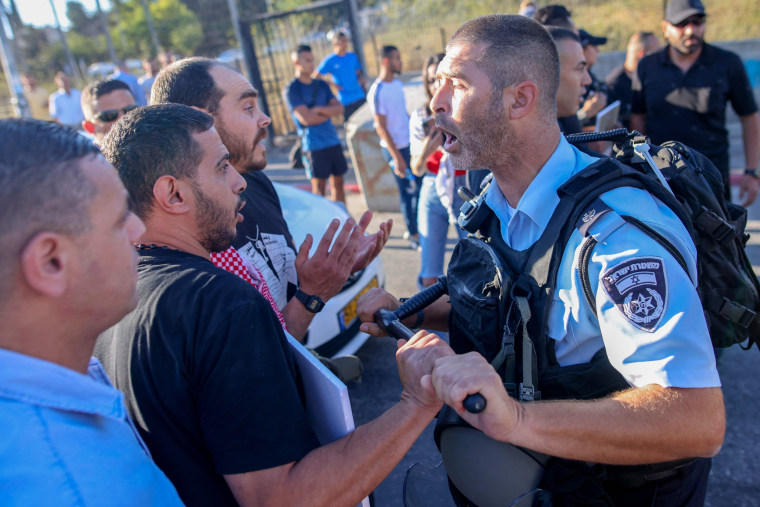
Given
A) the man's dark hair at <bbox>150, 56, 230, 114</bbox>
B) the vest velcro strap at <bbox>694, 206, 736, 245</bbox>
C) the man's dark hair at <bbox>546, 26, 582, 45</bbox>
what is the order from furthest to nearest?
the man's dark hair at <bbox>546, 26, 582, 45</bbox> → the man's dark hair at <bbox>150, 56, 230, 114</bbox> → the vest velcro strap at <bbox>694, 206, 736, 245</bbox>

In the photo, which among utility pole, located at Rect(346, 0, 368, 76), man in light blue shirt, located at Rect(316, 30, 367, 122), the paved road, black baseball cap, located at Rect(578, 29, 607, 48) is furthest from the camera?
utility pole, located at Rect(346, 0, 368, 76)

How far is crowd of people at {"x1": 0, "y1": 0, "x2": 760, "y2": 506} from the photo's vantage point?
0.92 m

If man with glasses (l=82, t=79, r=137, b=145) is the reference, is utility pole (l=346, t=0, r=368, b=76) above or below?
above

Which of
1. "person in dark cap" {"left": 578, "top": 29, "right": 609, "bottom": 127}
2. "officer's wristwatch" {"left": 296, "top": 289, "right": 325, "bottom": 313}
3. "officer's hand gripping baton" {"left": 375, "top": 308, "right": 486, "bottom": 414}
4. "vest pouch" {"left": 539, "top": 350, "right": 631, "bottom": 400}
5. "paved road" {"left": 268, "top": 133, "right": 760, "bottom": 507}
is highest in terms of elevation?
"person in dark cap" {"left": 578, "top": 29, "right": 609, "bottom": 127}

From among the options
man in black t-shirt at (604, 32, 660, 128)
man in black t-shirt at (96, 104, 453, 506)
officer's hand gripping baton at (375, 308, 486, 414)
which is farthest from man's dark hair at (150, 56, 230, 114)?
man in black t-shirt at (604, 32, 660, 128)

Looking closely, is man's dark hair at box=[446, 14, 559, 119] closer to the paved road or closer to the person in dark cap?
the paved road

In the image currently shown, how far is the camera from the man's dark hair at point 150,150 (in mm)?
1454

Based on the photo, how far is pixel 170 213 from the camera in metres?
1.46

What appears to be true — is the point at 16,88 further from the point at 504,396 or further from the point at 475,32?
the point at 504,396

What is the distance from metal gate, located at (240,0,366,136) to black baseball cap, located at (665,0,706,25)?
674cm

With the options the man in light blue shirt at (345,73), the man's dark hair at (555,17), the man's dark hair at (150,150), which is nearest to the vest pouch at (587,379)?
the man's dark hair at (150,150)

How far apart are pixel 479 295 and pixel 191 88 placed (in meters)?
1.46

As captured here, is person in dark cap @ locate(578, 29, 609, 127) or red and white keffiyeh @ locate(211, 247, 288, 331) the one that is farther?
person in dark cap @ locate(578, 29, 609, 127)

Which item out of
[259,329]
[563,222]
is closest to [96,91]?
[259,329]
